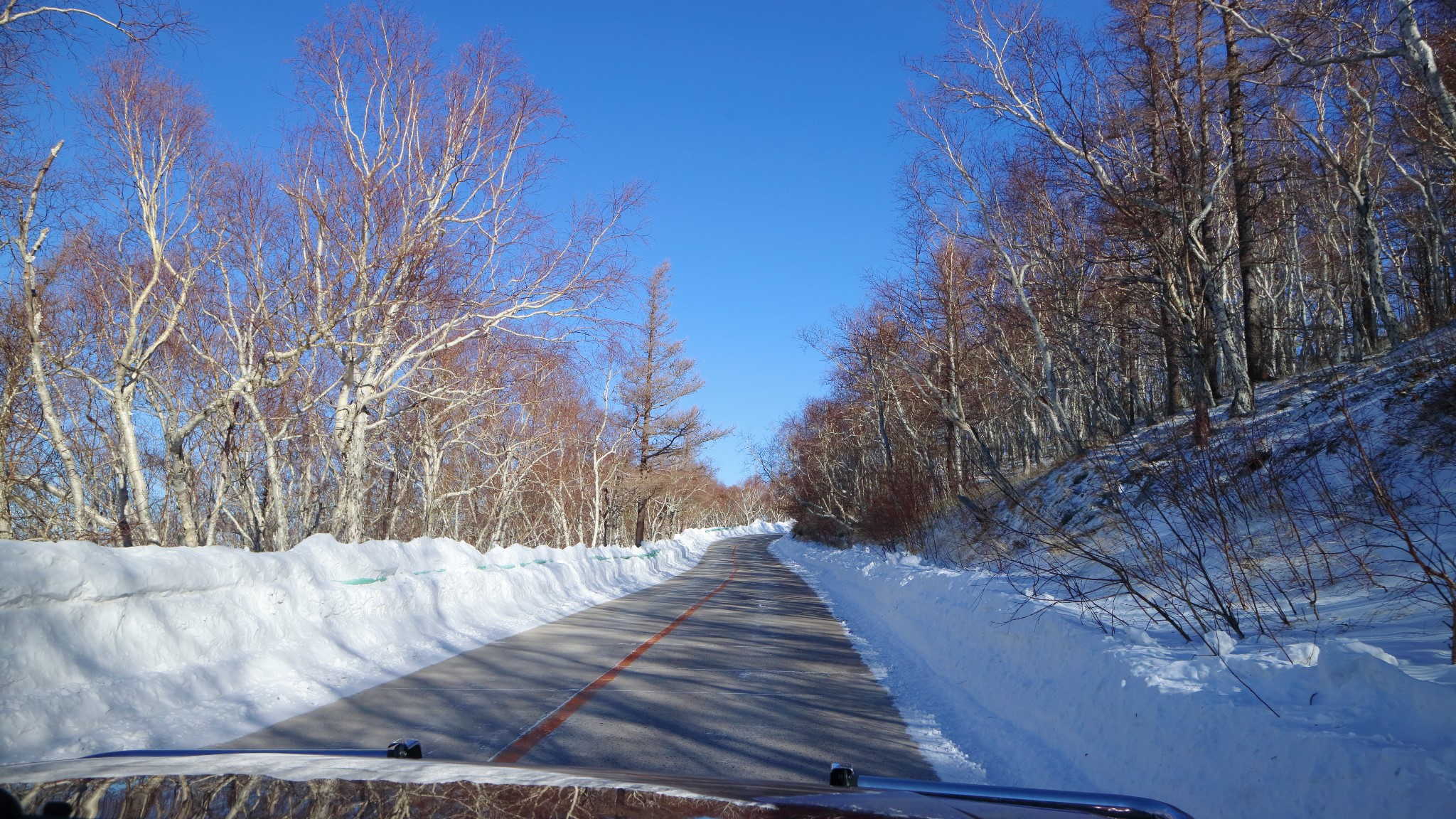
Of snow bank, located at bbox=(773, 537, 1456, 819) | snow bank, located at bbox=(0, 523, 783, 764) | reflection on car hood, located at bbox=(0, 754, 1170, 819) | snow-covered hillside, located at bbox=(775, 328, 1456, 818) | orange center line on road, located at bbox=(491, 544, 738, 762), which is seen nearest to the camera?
reflection on car hood, located at bbox=(0, 754, 1170, 819)

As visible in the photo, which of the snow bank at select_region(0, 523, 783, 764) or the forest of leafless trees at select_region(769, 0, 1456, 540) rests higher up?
the forest of leafless trees at select_region(769, 0, 1456, 540)

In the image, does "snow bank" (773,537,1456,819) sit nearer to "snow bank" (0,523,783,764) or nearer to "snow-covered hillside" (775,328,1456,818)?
"snow-covered hillside" (775,328,1456,818)

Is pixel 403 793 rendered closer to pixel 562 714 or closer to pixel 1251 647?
pixel 562 714

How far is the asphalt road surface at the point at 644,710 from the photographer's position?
5824 millimetres

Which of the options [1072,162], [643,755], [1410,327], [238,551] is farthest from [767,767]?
[1410,327]

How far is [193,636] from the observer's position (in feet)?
26.1

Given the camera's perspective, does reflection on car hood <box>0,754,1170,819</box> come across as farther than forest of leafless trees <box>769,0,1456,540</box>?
No

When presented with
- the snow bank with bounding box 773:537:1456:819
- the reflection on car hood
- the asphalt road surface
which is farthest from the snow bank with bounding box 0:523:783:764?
the snow bank with bounding box 773:537:1456:819

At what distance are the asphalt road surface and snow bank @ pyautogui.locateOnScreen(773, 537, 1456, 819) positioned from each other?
697 mm

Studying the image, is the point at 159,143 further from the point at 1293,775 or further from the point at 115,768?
the point at 1293,775

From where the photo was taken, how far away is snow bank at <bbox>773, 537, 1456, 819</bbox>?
3508mm

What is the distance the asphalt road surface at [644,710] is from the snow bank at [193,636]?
0.77 metres

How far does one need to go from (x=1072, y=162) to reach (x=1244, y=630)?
14518 mm

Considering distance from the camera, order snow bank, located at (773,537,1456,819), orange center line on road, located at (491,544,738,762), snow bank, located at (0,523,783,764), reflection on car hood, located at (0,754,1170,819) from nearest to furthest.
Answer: reflection on car hood, located at (0,754,1170,819), snow bank, located at (773,537,1456,819), orange center line on road, located at (491,544,738,762), snow bank, located at (0,523,783,764)
